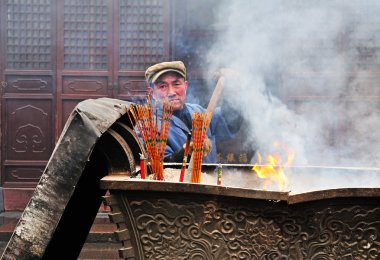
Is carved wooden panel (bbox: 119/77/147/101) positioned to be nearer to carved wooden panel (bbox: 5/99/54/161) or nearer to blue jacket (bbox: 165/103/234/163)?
carved wooden panel (bbox: 5/99/54/161)

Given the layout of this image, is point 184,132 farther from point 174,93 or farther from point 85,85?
point 85,85

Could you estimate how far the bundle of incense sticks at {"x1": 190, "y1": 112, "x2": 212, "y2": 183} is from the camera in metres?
3.21

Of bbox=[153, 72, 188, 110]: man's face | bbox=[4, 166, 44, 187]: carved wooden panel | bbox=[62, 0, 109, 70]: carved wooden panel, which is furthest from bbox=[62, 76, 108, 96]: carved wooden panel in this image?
bbox=[153, 72, 188, 110]: man's face

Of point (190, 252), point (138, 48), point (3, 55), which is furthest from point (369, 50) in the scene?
point (190, 252)

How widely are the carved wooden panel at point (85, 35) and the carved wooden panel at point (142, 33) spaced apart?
26 centimetres

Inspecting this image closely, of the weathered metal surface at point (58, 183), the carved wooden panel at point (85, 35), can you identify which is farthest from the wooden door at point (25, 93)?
the weathered metal surface at point (58, 183)

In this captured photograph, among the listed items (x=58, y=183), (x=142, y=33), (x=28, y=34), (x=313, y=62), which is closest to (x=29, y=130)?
Result: (x=28, y=34)

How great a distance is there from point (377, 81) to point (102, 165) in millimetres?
5065

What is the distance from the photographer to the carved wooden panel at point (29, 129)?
7523mm

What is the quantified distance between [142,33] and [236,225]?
505cm

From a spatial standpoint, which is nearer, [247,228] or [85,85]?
[247,228]

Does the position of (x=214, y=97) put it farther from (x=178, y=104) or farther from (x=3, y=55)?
(x=3, y=55)

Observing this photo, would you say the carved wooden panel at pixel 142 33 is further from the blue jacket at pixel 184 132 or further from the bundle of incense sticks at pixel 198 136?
the bundle of incense sticks at pixel 198 136

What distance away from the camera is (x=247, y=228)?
279cm
